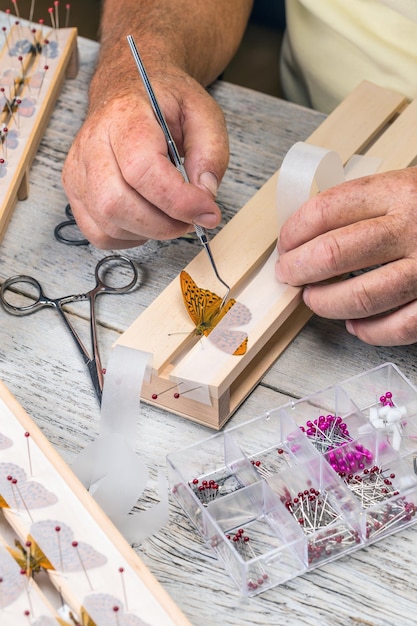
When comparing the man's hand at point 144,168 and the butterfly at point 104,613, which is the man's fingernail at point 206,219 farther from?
the butterfly at point 104,613

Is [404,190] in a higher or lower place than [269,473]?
higher

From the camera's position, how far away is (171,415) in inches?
49.0

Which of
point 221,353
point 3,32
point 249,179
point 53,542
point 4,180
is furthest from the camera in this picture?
point 3,32

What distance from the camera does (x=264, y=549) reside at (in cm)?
109

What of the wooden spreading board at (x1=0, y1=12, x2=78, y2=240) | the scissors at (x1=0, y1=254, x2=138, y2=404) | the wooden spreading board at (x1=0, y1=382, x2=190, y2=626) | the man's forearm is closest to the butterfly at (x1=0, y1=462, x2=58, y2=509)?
the wooden spreading board at (x1=0, y1=382, x2=190, y2=626)

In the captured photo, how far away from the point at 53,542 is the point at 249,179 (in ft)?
2.80

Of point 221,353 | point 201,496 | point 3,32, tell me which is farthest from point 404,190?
point 3,32

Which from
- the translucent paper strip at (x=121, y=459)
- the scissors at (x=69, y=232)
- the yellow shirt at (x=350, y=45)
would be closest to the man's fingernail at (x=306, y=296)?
the translucent paper strip at (x=121, y=459)

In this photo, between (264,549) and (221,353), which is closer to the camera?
(264,549)

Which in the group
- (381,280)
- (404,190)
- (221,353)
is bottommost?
(221,353)

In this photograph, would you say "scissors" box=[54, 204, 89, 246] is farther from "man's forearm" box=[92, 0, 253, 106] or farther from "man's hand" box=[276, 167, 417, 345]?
"man's hand" box=[276, 167, 417, 345]

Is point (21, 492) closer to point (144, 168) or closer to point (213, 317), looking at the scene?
point (213, 317)

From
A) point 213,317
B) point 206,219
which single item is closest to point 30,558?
point 213,317

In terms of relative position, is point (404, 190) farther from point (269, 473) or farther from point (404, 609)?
point (404, 609)
